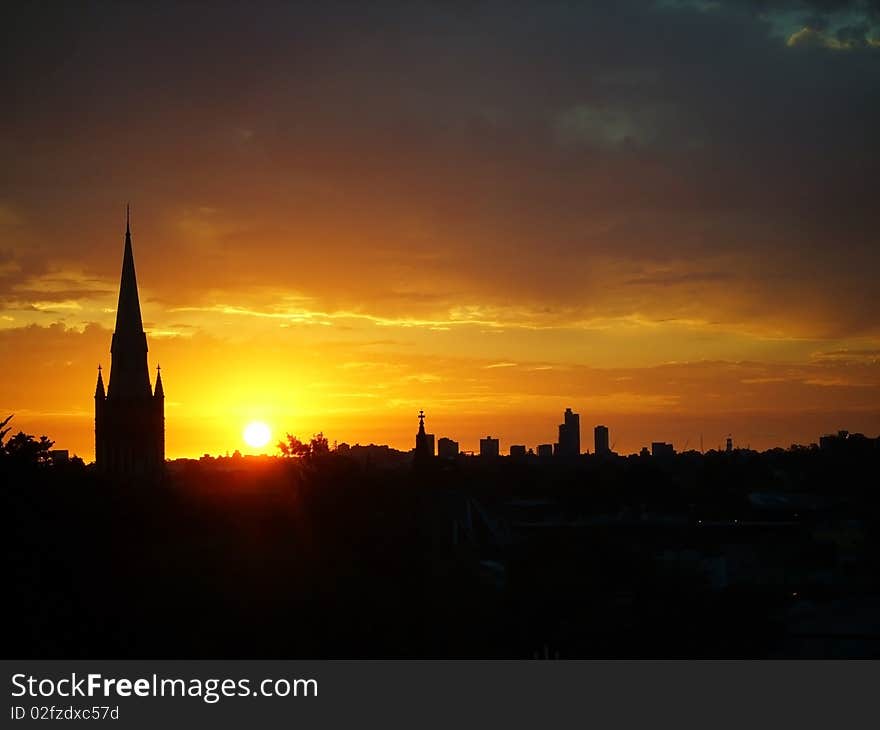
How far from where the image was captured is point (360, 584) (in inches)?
1528

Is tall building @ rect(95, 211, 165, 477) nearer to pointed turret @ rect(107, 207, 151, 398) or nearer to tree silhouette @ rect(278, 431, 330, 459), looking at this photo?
pointed turret @ rect(107, 207, 151, 398)

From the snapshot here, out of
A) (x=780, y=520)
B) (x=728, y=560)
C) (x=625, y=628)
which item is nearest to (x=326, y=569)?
(x=625, y=628)

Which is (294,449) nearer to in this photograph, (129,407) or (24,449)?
(24,449)

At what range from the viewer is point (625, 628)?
42656 millimetres

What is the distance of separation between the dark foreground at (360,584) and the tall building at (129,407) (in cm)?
6544

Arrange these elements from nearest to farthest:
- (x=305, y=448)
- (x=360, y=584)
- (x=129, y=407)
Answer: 1. (x=360, y=584)
2. (x=305, y=448)
3. (x=129, y=407)

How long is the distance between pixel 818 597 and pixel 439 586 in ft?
87.4

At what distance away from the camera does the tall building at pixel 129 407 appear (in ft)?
434

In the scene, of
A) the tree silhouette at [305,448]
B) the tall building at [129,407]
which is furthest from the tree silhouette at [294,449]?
the tall building at [129,407]

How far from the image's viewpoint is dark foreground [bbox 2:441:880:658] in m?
35.1

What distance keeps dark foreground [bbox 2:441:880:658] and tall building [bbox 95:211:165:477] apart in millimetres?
65442

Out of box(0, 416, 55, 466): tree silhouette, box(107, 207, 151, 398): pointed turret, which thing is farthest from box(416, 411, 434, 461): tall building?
box(107, 207, 151, 398): pointed turret

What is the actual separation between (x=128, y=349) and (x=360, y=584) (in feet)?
324

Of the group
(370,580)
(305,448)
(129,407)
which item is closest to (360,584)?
(370,580)
